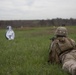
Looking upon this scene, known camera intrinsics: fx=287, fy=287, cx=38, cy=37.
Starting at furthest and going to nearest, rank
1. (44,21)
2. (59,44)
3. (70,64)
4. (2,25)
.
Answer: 1. (44,21)
2. (2,25)
3. (59,44)
4. (70,64)

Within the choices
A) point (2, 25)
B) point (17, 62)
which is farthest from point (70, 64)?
point (2, 25)

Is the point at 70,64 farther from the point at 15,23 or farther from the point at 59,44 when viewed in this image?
the point at 15,23

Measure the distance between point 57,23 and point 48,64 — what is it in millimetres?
52457

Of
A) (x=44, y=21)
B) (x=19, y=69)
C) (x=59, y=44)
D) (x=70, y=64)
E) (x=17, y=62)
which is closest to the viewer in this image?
(x=70, y=64)

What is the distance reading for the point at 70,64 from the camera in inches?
241

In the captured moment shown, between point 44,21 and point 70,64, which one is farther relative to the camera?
point 44,21

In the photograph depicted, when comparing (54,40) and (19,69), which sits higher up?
(54,40)

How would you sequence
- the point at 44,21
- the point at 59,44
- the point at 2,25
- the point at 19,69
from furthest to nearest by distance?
the point at 44,21, the point at 2,25, the point at 59,44, the point at 19,69

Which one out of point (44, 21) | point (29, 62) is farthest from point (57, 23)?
point (29, 62)

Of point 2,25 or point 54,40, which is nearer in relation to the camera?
point 54,40

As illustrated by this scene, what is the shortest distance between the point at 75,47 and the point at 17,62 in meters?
1.63

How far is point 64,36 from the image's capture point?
303 inches

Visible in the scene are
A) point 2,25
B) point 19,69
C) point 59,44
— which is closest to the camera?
point 19,69

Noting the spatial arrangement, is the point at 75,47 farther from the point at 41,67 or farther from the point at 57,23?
the point at 57,23
